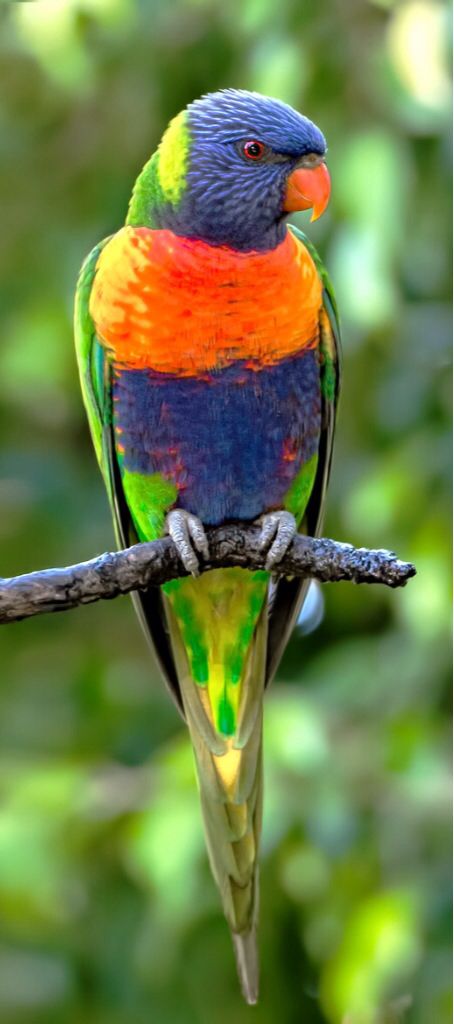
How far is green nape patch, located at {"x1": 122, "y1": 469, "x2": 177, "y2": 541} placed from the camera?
62.5 inches

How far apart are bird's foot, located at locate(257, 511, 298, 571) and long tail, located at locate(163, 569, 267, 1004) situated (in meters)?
0.18

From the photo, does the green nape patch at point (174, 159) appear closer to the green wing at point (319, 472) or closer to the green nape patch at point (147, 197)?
the green nape patch at point (147, 197)

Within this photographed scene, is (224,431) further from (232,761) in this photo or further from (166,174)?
(232,761)

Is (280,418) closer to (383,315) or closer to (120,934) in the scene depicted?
(383,315)

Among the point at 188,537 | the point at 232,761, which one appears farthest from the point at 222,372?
the point at 232,761

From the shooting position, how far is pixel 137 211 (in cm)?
155

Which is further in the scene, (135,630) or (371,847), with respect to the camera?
(135,630)

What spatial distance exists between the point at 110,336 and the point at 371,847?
1260mm

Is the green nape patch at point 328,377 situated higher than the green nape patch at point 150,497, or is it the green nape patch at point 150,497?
Result: the green nape patch at point 328,377

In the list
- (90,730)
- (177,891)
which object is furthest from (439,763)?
(90,730)

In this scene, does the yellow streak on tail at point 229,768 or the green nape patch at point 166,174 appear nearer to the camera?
the green nape patch at point 166,174

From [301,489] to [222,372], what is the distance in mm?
222

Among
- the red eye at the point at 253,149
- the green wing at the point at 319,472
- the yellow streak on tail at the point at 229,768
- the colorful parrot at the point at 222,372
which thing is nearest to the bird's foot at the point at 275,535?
the colorful parrot at the point at 222,372

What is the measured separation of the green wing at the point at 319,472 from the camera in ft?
5.31
